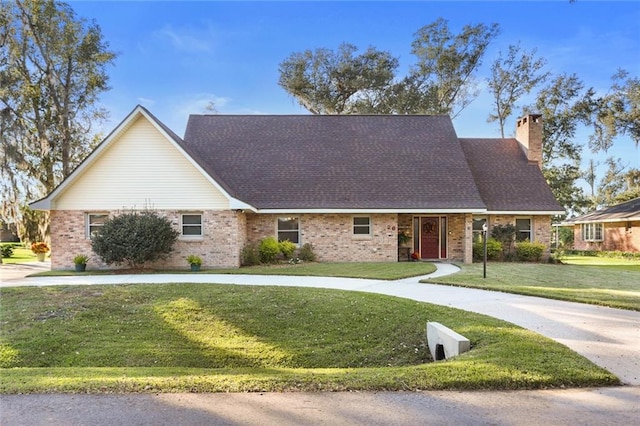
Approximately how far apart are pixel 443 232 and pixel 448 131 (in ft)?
21.1

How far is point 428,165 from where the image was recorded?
67.6 ft

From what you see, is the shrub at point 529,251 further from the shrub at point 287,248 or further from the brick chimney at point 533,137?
the shrub at point 287,248

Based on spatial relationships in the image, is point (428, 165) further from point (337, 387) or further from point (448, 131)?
point (337, 387)

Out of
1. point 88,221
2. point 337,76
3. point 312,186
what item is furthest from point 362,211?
point 337,76

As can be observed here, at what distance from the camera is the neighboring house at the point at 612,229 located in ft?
88.4

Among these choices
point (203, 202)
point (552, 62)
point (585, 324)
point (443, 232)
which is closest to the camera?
point (585, 324)

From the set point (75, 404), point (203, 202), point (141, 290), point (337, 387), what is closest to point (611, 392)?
point (337, 387)

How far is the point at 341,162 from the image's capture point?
20672mm

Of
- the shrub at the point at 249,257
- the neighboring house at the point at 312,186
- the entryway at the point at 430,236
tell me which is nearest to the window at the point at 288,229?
the neighboring house at the point at 312,186

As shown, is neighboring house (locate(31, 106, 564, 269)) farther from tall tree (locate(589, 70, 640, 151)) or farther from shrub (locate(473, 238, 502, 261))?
tall tree (locate(589, 70, 640, 151))

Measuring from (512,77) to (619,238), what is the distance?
1475 centimetres

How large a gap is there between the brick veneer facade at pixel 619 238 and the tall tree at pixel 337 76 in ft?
65.7

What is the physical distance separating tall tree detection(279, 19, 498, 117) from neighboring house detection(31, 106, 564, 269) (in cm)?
1093

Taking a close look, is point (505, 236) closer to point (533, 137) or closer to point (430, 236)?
point (430, 236)
